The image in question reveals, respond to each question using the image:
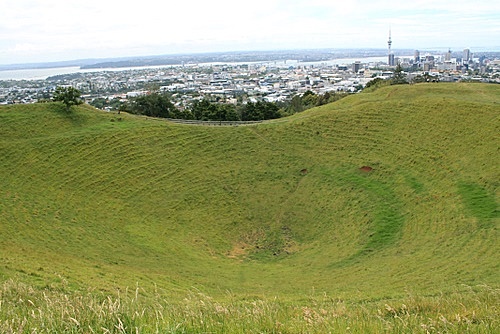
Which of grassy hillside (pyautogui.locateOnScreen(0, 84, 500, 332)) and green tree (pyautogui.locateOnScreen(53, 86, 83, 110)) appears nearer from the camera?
grassy hillside (pyautogui.locateOnScreen(0, 84, 500, 332))

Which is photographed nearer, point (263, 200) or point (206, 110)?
A: point (263, 200)

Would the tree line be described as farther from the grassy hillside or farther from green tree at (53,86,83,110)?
green tree at (53,86,83,110)

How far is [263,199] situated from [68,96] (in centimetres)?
2607

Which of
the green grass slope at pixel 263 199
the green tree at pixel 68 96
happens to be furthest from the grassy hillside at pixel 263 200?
the green tree at pixel 68 96

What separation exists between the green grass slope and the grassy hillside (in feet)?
0.49

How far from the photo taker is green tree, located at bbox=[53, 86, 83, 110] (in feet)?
146

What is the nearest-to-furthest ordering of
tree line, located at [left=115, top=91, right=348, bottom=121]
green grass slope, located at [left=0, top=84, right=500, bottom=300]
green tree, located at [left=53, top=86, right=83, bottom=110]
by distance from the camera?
1. green grass slope, located at [left=0, top=84, right=500, bottom=300]
2. green tree, located at [left=53, top=86, right=83, bottom=110]
3. tree line, located at [left=115, top=91, right=348, bottom=121]

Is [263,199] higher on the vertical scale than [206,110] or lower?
lower

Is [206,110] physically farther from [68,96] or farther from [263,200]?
[263,200]

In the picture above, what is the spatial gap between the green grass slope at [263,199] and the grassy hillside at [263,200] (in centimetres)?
15

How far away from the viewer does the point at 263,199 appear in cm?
3428

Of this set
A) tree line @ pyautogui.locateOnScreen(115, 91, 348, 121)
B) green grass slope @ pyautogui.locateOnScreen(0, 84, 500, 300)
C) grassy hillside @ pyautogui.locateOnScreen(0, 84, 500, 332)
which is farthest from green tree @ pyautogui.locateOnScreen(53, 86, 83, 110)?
tree line @ pyautogui.locateOnScreen(115, 91, 348, 121)

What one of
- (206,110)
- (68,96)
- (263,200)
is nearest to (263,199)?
(263,200)

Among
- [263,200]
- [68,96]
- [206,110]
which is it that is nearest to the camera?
[263,200]
